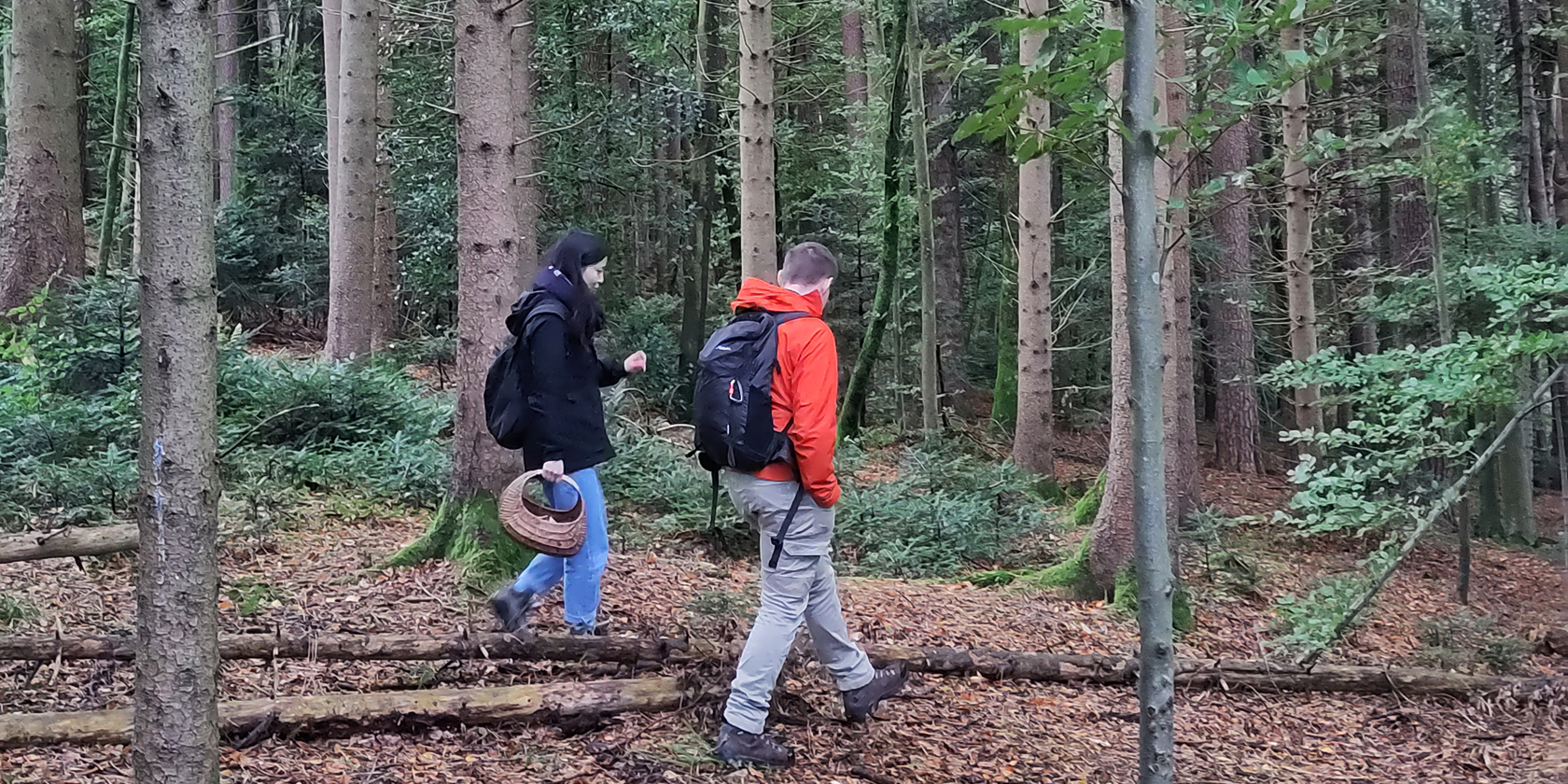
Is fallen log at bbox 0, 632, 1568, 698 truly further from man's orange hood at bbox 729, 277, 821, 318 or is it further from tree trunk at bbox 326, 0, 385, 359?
tree trunk at bbox 326, 0, 385, 359

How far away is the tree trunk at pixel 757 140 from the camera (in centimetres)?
932

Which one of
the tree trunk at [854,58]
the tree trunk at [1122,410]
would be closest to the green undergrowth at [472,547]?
the tree trunk at [1122,410]

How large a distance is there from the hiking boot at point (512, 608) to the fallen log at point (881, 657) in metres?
0.20

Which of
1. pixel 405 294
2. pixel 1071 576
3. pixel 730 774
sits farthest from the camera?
pixel 405 294

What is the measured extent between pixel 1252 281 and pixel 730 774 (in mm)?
13532

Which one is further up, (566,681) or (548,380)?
(548,380)

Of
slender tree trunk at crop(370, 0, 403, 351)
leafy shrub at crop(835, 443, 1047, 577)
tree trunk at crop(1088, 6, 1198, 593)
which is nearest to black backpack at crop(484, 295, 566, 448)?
tree trunk at crop(1088, 6, 1198, 593)

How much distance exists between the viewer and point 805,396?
14.0 feet

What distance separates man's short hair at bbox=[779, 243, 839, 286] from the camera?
4.46 meters

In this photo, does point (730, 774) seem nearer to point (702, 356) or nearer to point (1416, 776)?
point (702, 356)

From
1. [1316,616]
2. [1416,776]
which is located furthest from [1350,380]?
[1416,776]

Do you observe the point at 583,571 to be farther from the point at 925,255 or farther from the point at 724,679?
the point at 925,255

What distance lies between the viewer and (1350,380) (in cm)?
680

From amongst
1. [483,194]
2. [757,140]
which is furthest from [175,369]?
[757,140]
